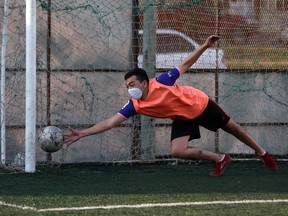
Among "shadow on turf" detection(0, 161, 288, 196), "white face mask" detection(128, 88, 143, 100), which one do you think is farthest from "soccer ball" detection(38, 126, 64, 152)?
"white face mask" detection(128, 88, 143, 100)

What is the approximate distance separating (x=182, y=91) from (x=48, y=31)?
2.88 metres

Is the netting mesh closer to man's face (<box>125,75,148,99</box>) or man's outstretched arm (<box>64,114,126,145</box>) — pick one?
man's outstretched arm (<box>64,114,126,145</box>)

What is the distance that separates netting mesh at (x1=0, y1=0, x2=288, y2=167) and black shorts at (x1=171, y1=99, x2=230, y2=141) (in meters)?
2.33

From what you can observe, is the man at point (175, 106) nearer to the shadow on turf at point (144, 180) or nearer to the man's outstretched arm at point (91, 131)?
the man's outstretched arm at point (91, 131)

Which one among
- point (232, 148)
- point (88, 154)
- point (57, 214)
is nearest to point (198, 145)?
point (232, 148)

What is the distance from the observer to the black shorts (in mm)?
8750

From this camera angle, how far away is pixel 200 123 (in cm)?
892

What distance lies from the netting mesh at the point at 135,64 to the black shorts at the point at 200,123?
233 cm

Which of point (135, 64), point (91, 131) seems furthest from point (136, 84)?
point (135, 64)

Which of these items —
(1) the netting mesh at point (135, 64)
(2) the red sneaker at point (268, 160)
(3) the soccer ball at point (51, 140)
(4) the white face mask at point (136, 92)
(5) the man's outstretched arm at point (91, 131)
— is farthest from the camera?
(1) the netting mesh at point (135, 64)

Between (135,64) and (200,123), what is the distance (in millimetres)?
2597

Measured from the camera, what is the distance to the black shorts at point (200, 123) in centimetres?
875

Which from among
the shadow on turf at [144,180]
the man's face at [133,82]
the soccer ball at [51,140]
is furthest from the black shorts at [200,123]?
the soccer ball at [51,140]

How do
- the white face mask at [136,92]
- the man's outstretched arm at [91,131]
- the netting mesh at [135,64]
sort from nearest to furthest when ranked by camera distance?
1. the man's outstretched arm at [91,131]
2. the white face mask at [136,92]
3. the netting mesh at [135,64]
